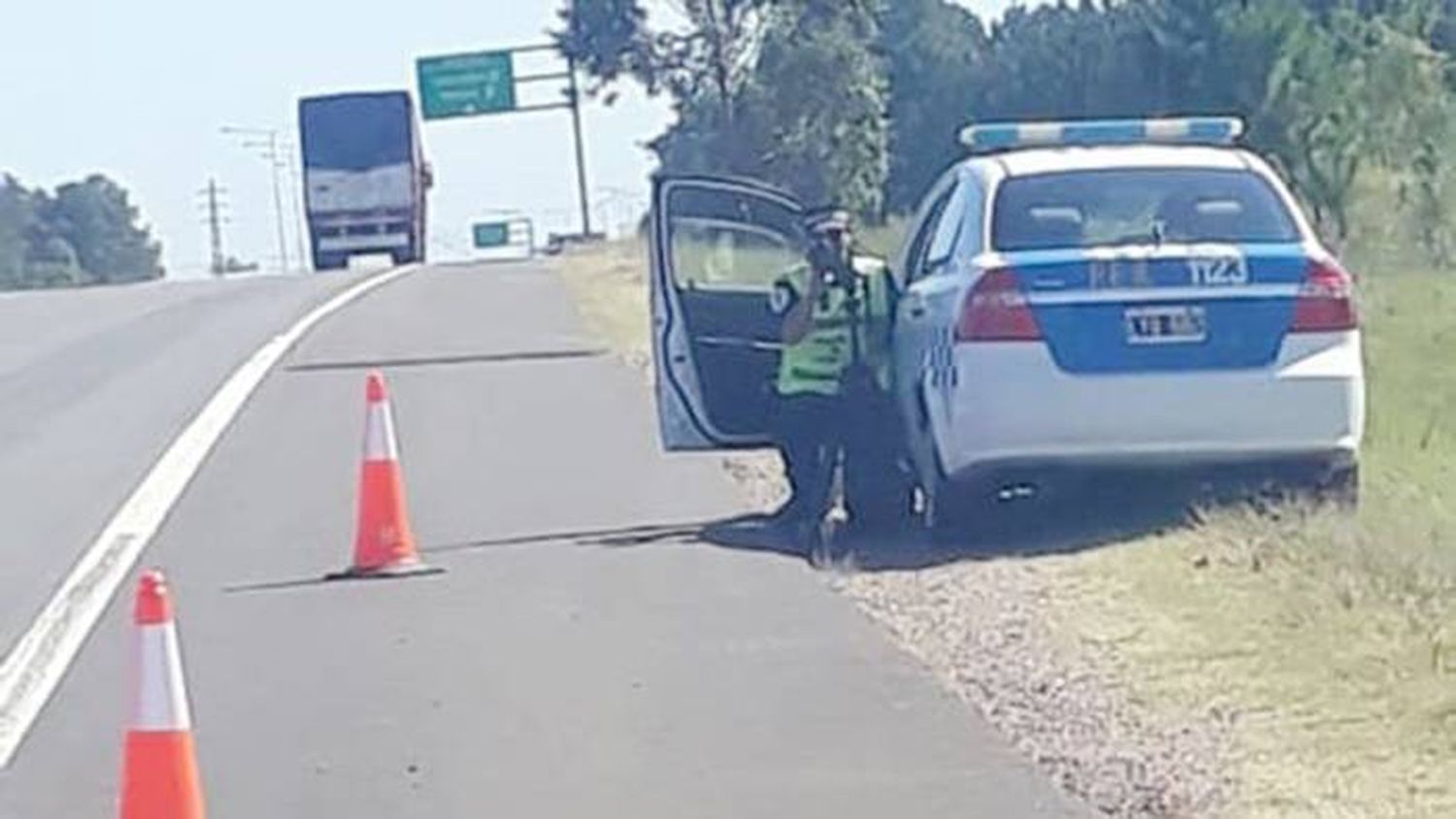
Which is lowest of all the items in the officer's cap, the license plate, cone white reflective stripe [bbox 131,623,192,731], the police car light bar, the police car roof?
cone white reflective stripe [bbox 131,623,192,731]

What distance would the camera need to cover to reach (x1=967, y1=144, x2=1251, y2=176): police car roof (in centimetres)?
1548

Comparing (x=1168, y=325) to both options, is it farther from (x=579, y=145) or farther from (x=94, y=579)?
(x=579, y=145)

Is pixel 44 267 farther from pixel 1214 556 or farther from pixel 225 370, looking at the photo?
pixel 1214 556

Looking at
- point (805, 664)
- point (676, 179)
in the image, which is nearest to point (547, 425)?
point (676, 179)

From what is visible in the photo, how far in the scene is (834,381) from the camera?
→ 630 inches

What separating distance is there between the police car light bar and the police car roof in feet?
0.15

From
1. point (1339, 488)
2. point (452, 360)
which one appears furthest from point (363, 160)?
point (1339, 488)

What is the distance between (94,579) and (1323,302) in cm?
529

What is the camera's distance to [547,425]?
23531mm

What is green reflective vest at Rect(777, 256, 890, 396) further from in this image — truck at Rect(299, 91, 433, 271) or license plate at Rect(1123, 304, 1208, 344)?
truck at Rect(299, 91, 433, 271)

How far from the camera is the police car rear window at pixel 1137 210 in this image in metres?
15.2

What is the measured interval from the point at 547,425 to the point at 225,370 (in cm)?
745

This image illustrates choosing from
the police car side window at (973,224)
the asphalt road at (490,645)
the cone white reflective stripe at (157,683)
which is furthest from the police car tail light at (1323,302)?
the cone white reflective stripe at (157,683)

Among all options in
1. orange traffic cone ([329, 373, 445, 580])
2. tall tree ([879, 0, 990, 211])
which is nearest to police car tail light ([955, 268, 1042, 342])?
orange traffic cone ([329, 373, 445, 580])
